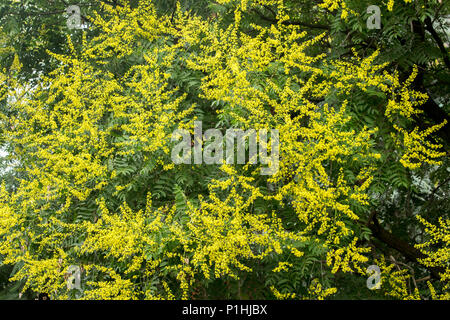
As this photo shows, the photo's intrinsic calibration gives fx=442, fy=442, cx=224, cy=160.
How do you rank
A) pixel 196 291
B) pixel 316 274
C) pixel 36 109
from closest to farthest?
pixel 316 274 < pixel 196 291 < pixel 36 109

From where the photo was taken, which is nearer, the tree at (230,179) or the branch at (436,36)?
the tree at (230,179)

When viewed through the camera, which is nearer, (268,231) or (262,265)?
(268,231)

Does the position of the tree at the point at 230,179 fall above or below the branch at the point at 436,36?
below

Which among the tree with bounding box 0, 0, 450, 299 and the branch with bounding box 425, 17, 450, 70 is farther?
the branch with bounding box 425, 17, 450, 70

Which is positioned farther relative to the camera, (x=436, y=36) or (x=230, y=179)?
(x=436, y=36)

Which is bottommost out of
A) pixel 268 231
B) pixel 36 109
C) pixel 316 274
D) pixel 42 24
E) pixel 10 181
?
pixel 316 274

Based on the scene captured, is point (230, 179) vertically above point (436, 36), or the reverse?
point (436, 36)

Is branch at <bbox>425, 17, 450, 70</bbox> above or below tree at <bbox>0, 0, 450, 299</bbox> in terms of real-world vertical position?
A: above

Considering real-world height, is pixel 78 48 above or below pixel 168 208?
above

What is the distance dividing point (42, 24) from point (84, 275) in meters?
3.62
